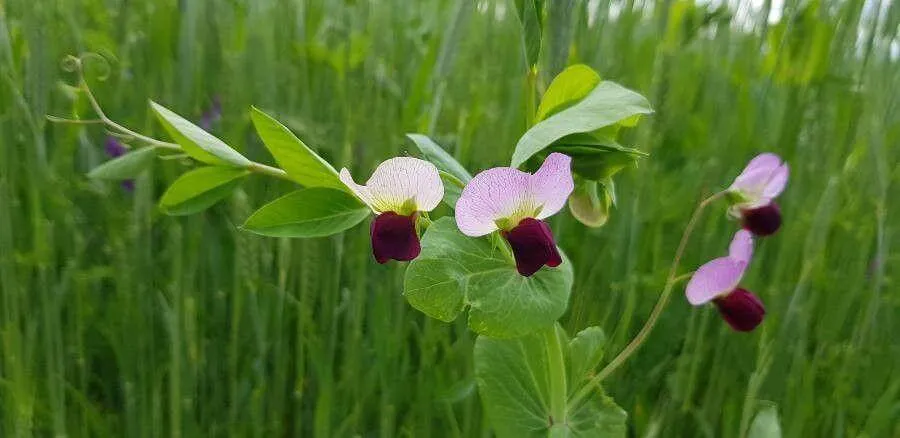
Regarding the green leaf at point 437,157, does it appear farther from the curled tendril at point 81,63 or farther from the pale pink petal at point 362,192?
the curled tendril at point 81,63

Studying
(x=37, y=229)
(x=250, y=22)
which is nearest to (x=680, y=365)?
(x=37, y=229)

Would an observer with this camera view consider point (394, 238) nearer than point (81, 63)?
Yes

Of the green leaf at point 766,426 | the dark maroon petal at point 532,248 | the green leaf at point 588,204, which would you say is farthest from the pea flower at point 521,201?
the green leaf at point 766,426

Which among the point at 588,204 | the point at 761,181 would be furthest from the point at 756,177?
the point at 588,204

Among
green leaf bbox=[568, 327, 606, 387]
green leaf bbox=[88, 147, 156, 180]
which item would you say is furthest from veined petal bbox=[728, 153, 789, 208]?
green leaf bbox=[88, 147, 156, 180]

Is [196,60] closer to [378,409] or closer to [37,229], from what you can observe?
[37,229]

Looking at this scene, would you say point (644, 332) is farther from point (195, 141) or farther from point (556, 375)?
point (195, 141)

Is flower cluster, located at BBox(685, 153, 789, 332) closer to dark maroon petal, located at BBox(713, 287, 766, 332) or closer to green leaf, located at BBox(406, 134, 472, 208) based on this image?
dark maroon petal, located at BBox(713, 287, 766, 332)

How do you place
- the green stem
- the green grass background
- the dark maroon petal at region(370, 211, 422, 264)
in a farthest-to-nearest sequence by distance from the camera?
the green grass background, the green stem, the dark maroon petal at region(370, 211, 422, 264)
